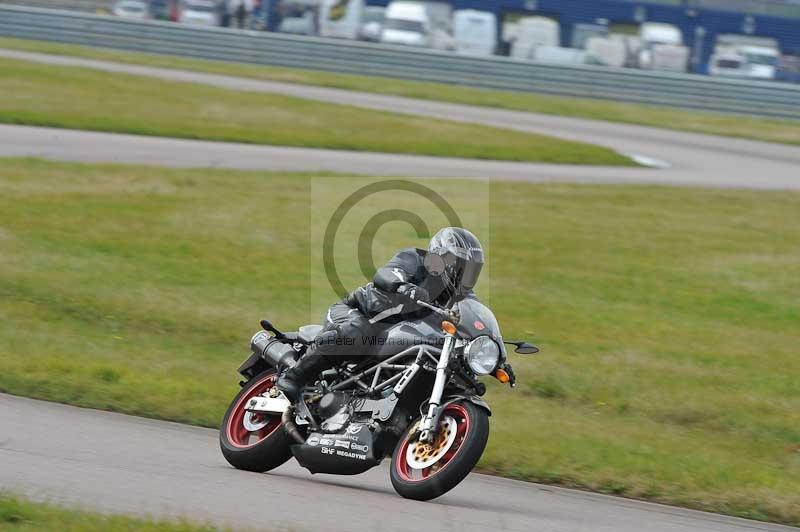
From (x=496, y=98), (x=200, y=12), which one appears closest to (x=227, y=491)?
(x=496, y=98)

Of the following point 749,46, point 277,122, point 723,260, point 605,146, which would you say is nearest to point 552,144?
point 605,146

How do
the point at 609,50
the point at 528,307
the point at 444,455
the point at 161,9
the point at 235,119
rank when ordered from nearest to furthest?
1. the point at 444,455
2. the point at 528,307
3. the point at 235,119
4. the point at 609,50
5. the point at 161,9

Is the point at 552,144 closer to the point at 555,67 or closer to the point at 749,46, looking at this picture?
the point at 555,67

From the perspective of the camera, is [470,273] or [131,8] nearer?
[470,273]

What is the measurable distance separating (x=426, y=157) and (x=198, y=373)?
1448 centimetres

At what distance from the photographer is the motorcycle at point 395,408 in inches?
262

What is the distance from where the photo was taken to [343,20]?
45062 millimetres

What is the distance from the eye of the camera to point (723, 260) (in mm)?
17031

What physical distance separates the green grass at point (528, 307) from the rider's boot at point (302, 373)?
167 cm

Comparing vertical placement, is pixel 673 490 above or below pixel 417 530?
below

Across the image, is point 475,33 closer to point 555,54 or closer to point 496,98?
point 555,54

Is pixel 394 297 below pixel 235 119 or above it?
above

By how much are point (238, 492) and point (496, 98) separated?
28.0m

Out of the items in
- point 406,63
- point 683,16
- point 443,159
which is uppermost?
point 683,16
